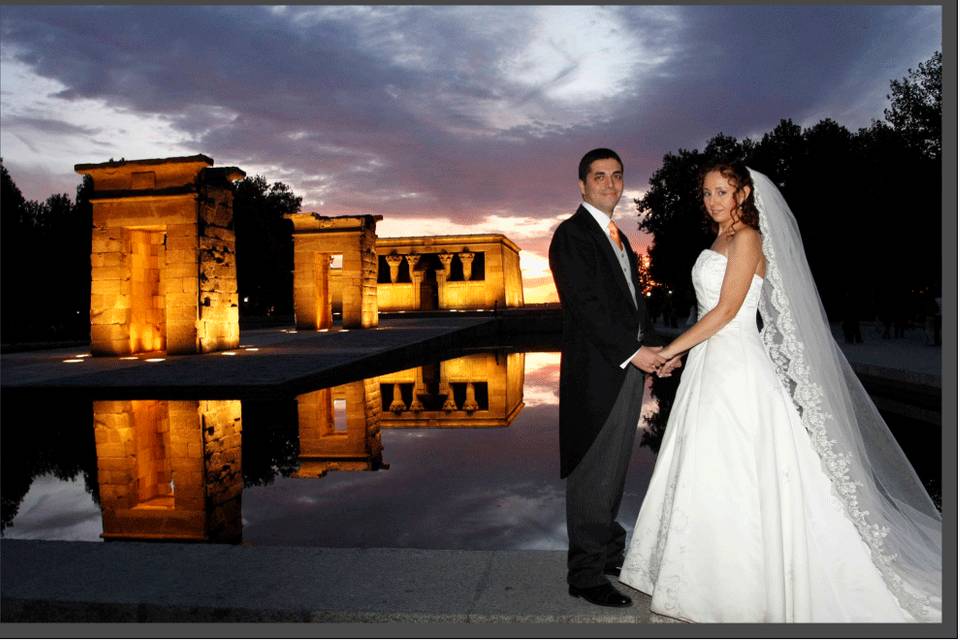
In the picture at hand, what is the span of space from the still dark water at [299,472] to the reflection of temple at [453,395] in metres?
0.08

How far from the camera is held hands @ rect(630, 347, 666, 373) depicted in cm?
313

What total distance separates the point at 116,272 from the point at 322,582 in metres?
15.3

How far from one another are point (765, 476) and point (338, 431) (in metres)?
5.72

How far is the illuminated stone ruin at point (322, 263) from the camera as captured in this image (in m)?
26.3

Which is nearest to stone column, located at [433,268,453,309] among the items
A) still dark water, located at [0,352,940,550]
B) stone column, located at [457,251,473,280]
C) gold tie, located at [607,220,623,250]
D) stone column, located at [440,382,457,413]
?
stone column, located at [457,251,473,280]

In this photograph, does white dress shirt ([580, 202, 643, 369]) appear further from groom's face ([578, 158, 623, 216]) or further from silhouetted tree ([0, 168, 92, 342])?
silhouetted tree ([0, 168, 92, 342])

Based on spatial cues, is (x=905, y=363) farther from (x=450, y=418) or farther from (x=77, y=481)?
(x=77, y=481)

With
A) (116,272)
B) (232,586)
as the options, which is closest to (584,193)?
(232,586)

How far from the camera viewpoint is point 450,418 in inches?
350

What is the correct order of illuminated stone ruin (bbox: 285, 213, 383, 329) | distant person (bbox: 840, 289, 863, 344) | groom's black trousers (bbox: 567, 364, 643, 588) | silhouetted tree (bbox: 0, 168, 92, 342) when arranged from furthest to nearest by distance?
1. silhouetted tree (bbox: 0, 168, 92, 342)
2. illuminated stone ruin (bbox: 285, 213, 383, 329)
3. distant person (bbox: 840, 289, 863, 344)
4. groom's black trousers (bbox: 567, 364, 643, 588)

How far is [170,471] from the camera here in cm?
577

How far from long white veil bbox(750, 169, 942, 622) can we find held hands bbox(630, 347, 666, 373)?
2.32 feet

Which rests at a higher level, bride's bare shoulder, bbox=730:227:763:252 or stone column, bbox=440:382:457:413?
bride's bare shoulder, bbox=730:227:763:252

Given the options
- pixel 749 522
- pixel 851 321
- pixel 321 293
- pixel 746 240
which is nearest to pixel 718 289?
pixel 746 240
